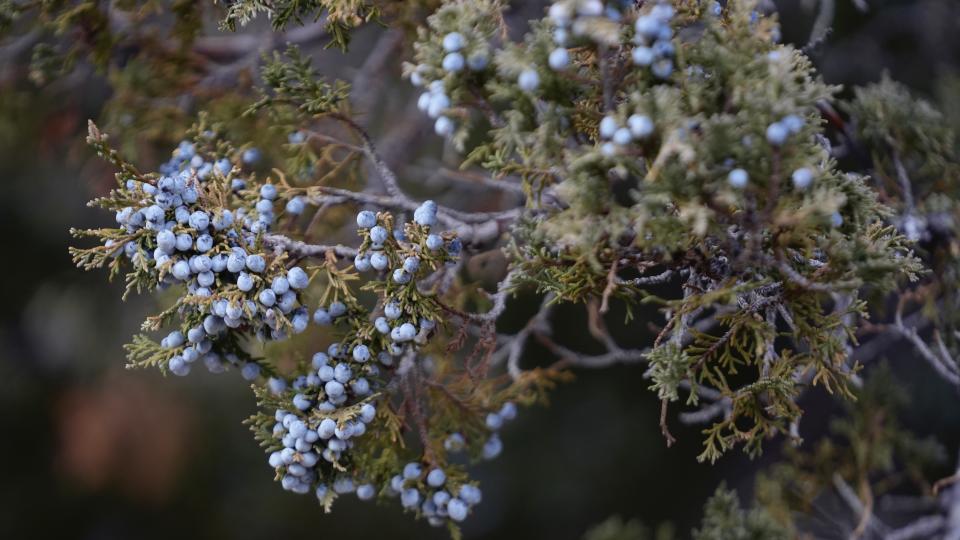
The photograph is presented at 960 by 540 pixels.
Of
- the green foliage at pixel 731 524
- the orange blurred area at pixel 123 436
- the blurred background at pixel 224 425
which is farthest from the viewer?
the orange blurred area at pixel 123 436

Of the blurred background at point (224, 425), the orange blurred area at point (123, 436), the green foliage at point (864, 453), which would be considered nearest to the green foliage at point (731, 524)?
the green foliage at point (864, 453)

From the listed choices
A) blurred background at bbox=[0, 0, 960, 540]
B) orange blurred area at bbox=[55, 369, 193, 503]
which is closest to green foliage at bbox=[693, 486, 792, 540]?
blurred background at bbox=[0, 0, 960, 540]

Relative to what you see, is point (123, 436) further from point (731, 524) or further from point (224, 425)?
point (731, 524)

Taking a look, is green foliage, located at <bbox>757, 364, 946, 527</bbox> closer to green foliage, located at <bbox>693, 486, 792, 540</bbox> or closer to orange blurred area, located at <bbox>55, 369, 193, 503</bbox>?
green foliage, located at <bbox>693, 486, 792, 540</bbox>

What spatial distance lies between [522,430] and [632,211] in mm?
2408

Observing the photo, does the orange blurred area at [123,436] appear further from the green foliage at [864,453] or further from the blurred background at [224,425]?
the green foliage at [864,453]

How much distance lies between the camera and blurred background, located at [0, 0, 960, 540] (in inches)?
98.8

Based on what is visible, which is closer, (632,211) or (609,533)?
(632,211)

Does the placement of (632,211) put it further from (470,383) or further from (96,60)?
(96,60)

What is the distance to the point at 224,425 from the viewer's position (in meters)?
3.06

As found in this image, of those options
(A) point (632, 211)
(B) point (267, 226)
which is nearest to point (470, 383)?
(B) point (267, 226)

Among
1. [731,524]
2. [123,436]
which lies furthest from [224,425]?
[731,524]

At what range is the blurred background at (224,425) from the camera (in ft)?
8.23

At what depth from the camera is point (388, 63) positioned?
198 cm
